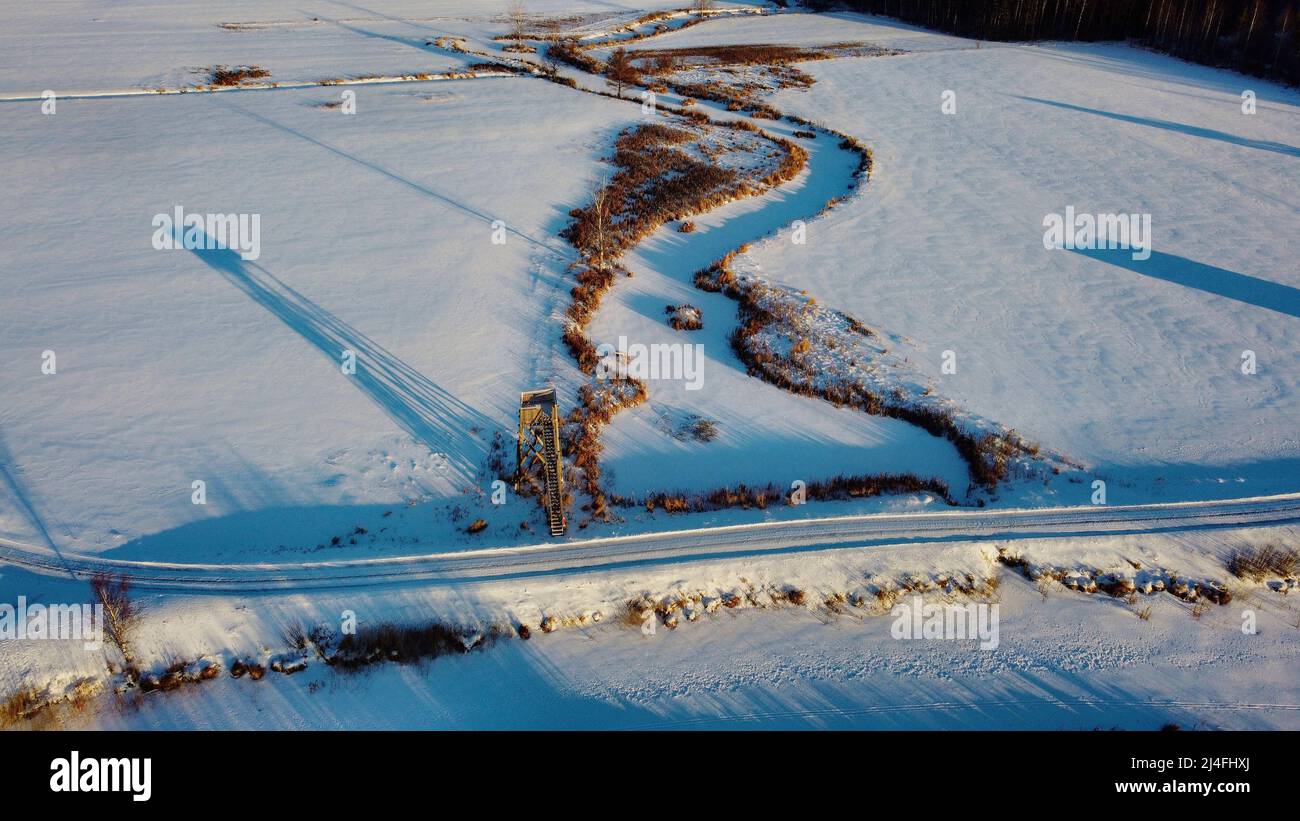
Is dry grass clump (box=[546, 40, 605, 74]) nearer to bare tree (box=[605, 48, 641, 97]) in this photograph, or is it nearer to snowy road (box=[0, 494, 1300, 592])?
bare tree (box=[605, 48, 641, 97])

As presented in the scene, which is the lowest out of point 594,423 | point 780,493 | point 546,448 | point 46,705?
point 46,705

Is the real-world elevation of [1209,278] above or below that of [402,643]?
above

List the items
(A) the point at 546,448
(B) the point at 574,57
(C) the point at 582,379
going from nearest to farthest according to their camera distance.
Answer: (A) the point at 546,448, (C) the point at 582,379, (B) the point at 574,57

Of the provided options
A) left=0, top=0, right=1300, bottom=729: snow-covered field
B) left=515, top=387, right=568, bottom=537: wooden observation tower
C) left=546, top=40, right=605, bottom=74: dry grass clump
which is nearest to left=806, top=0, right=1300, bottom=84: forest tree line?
left=0, top=0, right=1300, bottom=729: snow-covered field

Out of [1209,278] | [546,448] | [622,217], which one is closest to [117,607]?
[546,448]

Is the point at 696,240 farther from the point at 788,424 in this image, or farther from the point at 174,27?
the point at 174,27

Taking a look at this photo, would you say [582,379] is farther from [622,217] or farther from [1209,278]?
[1209,278]
